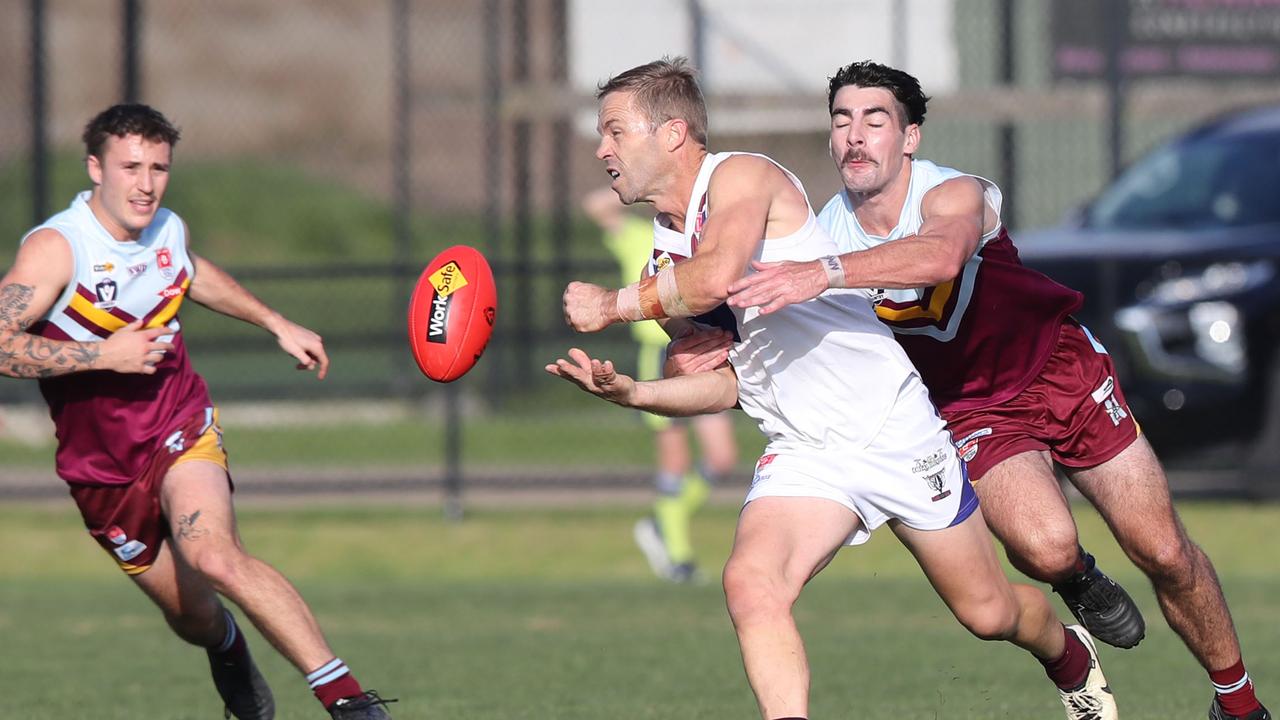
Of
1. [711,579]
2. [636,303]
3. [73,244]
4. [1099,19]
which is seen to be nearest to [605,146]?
[636,303]

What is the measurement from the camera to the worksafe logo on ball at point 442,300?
20.0 ft

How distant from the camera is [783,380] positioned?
577cm

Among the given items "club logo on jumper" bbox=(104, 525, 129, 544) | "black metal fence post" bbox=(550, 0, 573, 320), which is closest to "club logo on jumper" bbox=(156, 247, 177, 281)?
"club logo on jumper" bbox=(104, 525, 129, 544)

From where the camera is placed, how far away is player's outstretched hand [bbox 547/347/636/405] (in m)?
5.53

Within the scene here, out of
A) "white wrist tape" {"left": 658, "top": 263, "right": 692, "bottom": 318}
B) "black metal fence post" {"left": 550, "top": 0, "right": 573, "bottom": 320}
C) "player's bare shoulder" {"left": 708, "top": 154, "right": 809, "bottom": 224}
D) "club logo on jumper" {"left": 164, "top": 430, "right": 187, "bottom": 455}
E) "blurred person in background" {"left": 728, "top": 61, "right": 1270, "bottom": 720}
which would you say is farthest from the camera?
"black metal fence post" {"left": 550, "top": 0, "right": 573, "bottom": 320}

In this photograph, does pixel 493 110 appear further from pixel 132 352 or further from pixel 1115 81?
pixel 132 352

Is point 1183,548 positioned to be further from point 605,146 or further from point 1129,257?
point 1129,257

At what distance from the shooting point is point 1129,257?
12719 millimetres

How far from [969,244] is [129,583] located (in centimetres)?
777

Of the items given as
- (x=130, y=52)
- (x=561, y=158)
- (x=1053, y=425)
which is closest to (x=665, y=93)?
(x=1053, y=425)

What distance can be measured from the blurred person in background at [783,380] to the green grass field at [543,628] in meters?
1.75

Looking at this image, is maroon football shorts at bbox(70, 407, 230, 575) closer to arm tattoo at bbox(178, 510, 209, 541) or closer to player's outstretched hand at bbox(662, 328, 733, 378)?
arm tattoo at bbox(178, 510, 209, 541)

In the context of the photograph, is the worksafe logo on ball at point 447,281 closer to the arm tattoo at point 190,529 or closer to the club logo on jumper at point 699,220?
the club logo on jumper at point 699,220

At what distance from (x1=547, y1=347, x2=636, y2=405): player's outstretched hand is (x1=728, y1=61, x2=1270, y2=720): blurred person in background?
3.03ft
